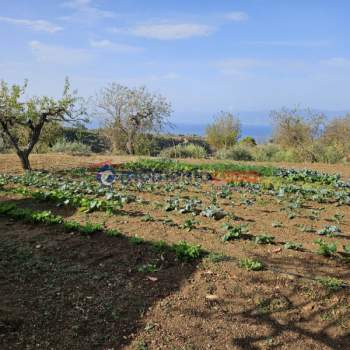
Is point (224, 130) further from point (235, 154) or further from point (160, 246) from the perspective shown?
point (160, 246)

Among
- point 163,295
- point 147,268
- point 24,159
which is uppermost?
point 24,159

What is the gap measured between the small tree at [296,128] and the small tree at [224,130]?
3436 mm

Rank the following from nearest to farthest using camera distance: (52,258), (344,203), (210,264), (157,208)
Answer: (210,264) → (52,258) → (157,208) → (344,203)

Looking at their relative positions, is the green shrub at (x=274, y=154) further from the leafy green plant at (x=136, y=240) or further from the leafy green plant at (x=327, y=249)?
the leafy green plant at (x=136, y=240)

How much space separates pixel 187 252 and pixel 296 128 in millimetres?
18957

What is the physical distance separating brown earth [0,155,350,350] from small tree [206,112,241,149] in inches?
798

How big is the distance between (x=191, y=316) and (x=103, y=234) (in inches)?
92.4

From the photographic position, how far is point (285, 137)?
22.9 m

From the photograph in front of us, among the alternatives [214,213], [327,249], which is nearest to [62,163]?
[214,213]

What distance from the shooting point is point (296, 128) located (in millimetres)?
22516

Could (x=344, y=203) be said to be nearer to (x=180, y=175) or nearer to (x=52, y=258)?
(x=180, y=175)

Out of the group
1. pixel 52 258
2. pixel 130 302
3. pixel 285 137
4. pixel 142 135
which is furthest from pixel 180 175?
pixel 285 137

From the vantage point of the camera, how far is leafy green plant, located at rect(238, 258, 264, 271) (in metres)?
4.66

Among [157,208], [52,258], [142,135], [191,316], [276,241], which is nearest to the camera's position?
[191,316]
